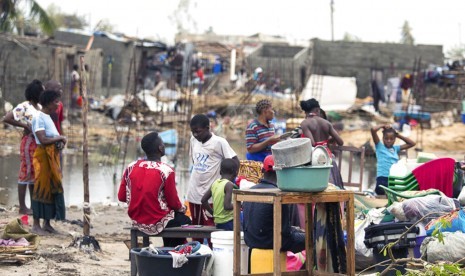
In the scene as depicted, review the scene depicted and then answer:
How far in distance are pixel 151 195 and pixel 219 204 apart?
0.61 metres

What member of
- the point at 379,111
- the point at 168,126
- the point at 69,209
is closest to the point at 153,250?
the point at 69,209

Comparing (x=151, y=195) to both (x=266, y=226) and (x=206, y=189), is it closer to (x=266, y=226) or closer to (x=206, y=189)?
(x=206, y=189)

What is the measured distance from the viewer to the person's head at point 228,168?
7.70m

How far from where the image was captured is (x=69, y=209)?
11789 mm

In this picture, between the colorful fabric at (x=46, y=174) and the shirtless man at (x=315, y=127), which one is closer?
the colorful fabric at (x=46, y=174)

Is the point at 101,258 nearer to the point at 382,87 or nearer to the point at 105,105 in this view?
the point at 105,105

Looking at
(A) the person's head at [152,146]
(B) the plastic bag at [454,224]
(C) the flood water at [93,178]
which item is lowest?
(C) the flood water at [93,178]

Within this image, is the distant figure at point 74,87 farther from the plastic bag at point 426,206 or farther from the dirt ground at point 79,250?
the plastic bag at point 426,206

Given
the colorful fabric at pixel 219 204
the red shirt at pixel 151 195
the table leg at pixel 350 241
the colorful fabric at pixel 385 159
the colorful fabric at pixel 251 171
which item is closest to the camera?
the table leg at pixel 350 241

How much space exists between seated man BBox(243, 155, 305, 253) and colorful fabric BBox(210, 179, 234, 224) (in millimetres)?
635

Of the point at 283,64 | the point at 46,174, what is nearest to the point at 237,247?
the point at 46,174

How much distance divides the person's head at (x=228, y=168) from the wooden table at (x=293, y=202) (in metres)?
1.09

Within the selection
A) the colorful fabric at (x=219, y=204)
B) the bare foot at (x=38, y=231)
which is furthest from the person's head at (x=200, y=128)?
the bare foot at (x=38, y=231)

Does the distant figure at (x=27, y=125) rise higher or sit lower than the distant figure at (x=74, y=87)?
higher
